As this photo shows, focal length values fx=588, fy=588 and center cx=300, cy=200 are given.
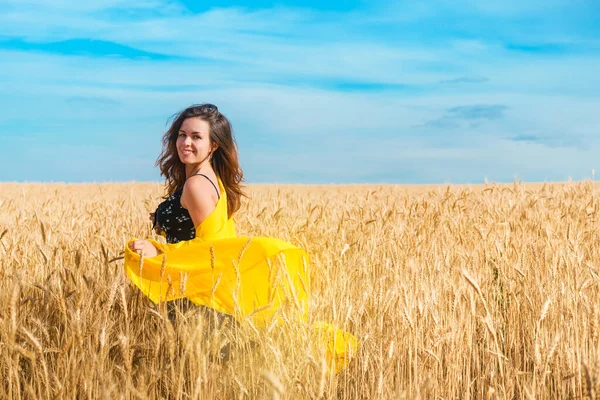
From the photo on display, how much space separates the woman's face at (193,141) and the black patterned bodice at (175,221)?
0.22 meters

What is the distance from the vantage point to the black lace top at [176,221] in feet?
9.95

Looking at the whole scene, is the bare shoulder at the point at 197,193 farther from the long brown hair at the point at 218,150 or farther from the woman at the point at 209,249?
the long brown hair at the point at 218,150

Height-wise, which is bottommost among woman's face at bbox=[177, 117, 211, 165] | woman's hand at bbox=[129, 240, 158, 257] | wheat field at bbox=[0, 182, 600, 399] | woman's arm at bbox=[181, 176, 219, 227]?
wheat field at bbox=[0, 182, 600, 399]

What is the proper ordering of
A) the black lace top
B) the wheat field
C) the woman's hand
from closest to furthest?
1. the wheat field
2. the woman's hand
3. the black lace top

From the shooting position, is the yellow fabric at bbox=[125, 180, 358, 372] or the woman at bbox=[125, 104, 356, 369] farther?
the yellow fabric at bbox=[125, 180, 358, 372]

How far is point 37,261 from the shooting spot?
3.44 m

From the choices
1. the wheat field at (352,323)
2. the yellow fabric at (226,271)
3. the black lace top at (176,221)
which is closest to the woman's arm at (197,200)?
the black lace top at (176,221)

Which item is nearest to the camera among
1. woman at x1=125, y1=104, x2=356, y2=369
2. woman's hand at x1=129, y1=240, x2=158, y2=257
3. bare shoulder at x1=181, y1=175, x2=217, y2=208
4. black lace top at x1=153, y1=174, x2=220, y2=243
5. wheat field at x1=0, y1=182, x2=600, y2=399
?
wheat field at x1=0, y1=182, x2=600, y2=399

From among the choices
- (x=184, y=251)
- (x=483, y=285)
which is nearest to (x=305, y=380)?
(x=184, y=251)

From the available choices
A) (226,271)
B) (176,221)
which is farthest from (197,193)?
(226,271)

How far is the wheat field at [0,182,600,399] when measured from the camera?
5.95 ft

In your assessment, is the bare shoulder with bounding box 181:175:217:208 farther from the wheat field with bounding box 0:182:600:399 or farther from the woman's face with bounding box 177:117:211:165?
the wheat field with bounding box 0:182:600:399

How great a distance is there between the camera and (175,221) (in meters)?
3.04

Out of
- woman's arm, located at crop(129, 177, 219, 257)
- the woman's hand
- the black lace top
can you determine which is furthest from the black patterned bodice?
the woman's hand
